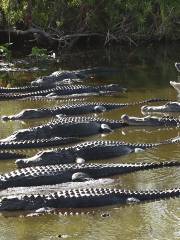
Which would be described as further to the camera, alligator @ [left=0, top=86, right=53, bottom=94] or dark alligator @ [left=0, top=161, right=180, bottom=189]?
alligator @ [left=0, top=86, right=53, bottom=94]

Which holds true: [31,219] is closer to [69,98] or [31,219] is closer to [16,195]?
[16,195]

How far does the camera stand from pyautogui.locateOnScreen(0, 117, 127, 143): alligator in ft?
34.6

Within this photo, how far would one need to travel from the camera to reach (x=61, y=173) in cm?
824

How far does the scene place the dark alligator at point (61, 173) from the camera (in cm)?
802

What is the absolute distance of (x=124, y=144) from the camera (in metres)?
9.66

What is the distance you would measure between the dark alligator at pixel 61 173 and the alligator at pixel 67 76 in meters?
8.04

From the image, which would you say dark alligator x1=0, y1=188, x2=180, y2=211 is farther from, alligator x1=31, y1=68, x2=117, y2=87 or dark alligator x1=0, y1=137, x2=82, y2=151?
alligator x1=31, y1=68, x2=117, y2=87

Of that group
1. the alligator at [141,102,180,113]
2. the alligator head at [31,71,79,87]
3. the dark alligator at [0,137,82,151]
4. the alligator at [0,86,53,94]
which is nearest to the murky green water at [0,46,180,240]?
the alligator at [141,102,180,113]

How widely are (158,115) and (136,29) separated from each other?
45.2ft

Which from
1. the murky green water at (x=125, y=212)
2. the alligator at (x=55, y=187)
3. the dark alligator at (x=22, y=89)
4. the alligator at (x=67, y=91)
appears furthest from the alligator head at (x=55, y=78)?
the alligator at (x=55, y=187)

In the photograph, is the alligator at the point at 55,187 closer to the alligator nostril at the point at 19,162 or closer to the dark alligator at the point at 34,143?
the alligator nostril at the point at 19,162

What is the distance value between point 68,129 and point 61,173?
8.95 ft

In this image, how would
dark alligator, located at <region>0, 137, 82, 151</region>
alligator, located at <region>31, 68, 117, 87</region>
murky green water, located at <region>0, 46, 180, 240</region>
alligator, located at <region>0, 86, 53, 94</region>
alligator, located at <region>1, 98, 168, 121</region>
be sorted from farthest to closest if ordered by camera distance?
alligator, located at <region>31, 68, 117, 87</region> → alligator, located at <region>0, 86, 53, 94</region> → alligator, located at <region>1, 98, 168, 121</region> → dark alligator, located at <region>0, 137, 82, 151</region> → murky green water, located at <region>0, 46, 180, 240</region>

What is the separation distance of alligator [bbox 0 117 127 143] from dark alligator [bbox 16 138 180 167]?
130 centimetres
